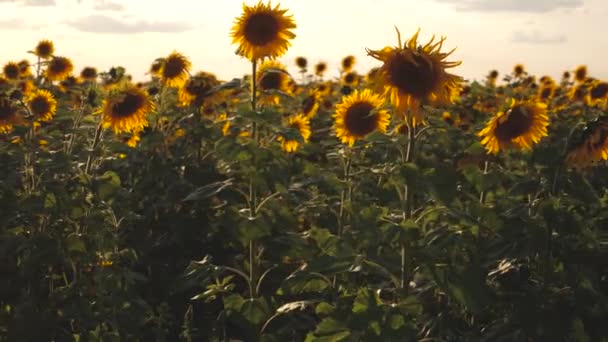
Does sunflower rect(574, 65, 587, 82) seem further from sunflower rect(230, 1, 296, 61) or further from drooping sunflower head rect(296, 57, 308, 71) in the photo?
sunflower rect(230, 1, 296, 61)

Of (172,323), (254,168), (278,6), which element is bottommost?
(172,323)

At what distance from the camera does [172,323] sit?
5.91m

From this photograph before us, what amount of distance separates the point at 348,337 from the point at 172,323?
2.29 m

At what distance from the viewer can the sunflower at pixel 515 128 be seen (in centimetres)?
497

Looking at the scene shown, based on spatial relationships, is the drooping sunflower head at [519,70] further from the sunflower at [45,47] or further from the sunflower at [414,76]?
the sunflower at [414,76]

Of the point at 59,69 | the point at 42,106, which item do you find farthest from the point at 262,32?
the point at 59,69

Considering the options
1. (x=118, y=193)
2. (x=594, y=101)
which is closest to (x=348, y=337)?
(x=118, y=193)

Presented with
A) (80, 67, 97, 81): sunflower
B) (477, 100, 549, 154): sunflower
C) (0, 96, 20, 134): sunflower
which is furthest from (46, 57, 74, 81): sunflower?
(477, 100, 549, 154): sunflower

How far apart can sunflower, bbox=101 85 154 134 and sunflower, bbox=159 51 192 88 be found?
5.93ft

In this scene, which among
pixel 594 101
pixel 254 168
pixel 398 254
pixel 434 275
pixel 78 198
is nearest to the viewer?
pixel 434 275

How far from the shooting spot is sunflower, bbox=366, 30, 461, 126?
4.05 metres

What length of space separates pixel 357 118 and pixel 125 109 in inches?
69.7

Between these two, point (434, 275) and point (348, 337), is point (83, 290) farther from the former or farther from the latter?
point (434, 275)

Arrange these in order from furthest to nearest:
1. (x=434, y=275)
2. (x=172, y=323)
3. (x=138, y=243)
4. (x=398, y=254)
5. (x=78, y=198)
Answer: (x=138, y=243) < (x=172, y=323) < (x=78, y=198) < (x=398, y=254) < (x=434, y=275)
